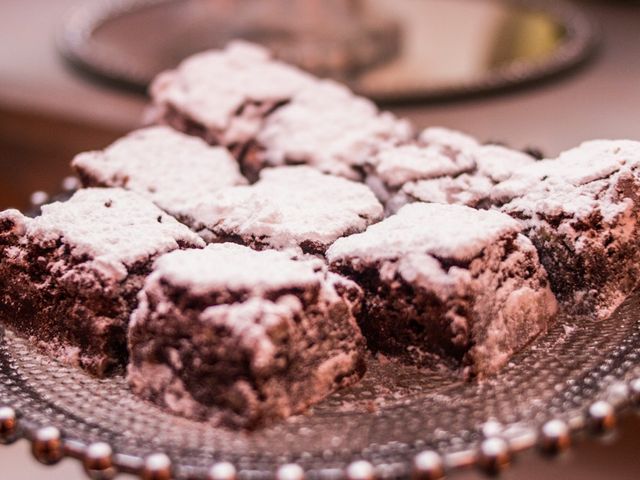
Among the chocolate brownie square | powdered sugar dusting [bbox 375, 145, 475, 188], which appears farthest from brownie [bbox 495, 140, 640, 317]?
the chocolate brownie square

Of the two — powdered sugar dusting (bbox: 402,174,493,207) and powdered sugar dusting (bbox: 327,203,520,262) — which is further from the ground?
powdered sugar dusting (bbox: 402,174,493,207)

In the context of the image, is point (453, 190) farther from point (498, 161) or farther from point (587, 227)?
point (587, 227)

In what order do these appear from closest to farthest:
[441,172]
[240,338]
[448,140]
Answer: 1. [240,338]
2. [441,172]
3. [448,140]

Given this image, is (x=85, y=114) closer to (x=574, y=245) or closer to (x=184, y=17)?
(x=184, y=17)

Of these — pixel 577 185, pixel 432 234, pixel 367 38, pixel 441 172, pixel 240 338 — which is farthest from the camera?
pixel 367 38

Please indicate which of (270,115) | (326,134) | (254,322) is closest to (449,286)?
(254,322)

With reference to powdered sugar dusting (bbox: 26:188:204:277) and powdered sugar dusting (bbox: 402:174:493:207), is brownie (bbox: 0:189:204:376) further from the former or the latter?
powdered sugar dusting (bbox: 402:174:493:207)
